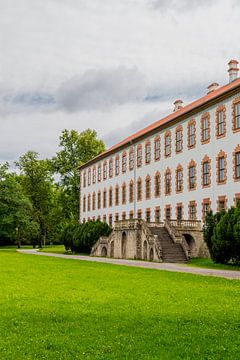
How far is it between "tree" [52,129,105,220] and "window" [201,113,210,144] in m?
41.5

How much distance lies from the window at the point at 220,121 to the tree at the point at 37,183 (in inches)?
2154

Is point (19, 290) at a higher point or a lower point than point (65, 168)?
lower

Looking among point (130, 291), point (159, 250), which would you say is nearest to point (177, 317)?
point (130, 291)

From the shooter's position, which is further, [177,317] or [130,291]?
[130,291]

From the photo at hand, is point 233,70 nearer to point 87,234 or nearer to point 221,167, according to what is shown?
point 221,167

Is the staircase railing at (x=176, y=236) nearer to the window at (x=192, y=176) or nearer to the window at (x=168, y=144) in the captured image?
the window at (x=192, y=176)

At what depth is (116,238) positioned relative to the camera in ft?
156

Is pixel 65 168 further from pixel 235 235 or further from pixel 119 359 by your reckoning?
pixel 119 359

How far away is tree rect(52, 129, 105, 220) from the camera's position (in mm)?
81000

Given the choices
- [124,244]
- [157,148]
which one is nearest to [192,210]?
[124,244]

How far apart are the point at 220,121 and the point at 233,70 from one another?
8.01 metres

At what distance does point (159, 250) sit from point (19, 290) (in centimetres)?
2252

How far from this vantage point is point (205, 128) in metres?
40.8

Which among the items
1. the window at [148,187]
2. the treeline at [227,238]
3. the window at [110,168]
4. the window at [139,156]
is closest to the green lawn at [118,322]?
the treeline at [227,238]
